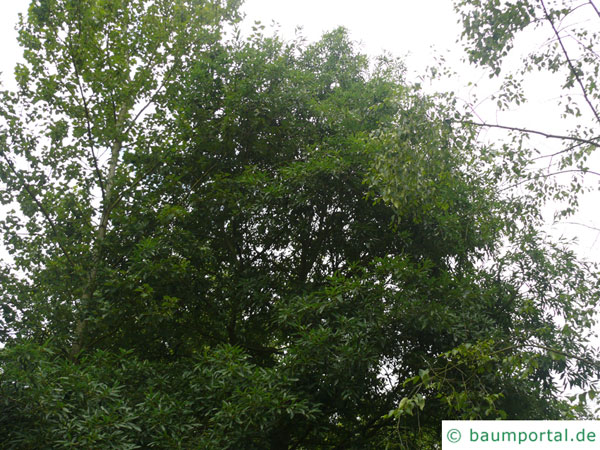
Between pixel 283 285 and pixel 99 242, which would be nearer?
pixel 99 242

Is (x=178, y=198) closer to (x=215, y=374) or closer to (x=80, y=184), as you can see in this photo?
(x=80, y=184)

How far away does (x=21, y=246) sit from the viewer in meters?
9.39

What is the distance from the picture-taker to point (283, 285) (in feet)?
32.0

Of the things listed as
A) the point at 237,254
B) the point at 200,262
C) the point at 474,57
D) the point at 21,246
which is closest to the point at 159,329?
the point at 200,262

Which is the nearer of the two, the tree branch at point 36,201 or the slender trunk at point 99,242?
the slender trunk at point 99,242

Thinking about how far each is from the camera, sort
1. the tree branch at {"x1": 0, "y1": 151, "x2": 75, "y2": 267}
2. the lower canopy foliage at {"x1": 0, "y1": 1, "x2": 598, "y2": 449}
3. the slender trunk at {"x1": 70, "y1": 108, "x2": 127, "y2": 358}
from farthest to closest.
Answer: the tree branch at {"x1": 0, "y1": 151, "x2": 75, "y2": 267} < the slender trunk at {"x1": 70, "y1": 108, "x2": 127, "y2": 358} < the lower canopy foliage at {"x1": 0, "y1": 1, "x2": 598, "y2": 449}

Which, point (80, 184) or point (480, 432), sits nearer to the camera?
point (480, 432)

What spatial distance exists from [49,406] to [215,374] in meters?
2.00

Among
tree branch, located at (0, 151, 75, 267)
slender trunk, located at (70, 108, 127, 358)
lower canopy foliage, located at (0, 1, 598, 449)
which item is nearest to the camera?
lower canopy foliage, located at (0, 1, 598, 449)

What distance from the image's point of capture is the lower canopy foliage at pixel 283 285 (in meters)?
6.76

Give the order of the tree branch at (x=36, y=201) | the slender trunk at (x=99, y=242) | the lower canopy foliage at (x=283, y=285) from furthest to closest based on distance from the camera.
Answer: the tree branch at (x=36, y=201)
the slender trunk at (x=99, y=242)
the lower canopy foliage at (x=283, y=285)

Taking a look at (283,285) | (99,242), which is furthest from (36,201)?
(283,285)

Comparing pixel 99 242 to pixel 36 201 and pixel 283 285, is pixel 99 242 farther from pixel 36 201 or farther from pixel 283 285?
pixel 283 285

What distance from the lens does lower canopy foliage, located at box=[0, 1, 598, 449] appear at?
266 inches
